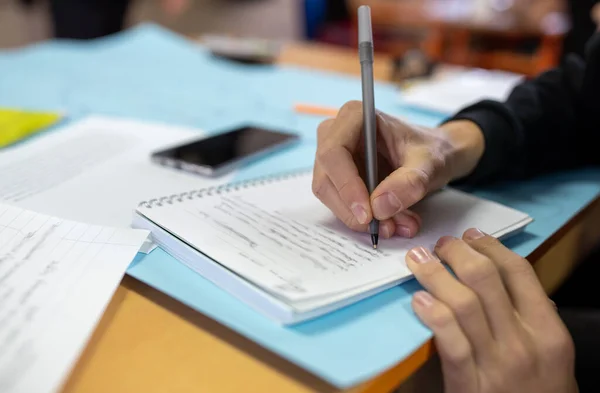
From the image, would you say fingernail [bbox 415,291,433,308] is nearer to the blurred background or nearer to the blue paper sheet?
the blue paper sheet

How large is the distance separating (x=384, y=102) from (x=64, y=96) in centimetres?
59

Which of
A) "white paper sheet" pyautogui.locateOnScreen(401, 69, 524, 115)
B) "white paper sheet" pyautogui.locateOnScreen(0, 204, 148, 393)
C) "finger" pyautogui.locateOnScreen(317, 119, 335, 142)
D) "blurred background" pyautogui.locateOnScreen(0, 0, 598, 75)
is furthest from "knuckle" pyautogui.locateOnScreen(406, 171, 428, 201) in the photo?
"blurred background" pyautogui.locateOnScreen(0, 0, 598, 75)

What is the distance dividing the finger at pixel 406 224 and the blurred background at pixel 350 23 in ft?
5.24

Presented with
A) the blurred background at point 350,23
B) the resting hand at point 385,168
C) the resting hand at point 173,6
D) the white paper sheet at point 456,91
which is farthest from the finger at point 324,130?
the resting hand at point 173,6

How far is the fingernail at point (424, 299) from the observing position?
377 millimetres

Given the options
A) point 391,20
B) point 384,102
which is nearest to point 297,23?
point 391,20

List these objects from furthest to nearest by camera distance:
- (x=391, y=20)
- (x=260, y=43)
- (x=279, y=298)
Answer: (x=391, y=20) < (x=260, y=43) < (x=279, y=298)

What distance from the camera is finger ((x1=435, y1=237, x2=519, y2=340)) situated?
0.38m

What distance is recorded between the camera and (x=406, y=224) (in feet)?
1.54

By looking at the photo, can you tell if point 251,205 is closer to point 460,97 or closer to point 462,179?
point 462,179

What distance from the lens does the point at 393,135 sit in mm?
513

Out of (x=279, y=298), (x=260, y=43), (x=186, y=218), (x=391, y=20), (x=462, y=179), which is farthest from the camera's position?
(x=391, y=20)

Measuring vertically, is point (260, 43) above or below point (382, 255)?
above

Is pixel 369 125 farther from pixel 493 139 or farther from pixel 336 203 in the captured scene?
pixel 493 139
